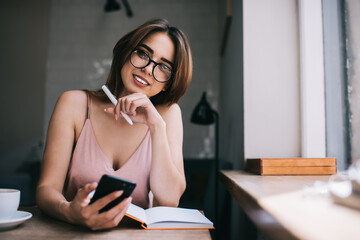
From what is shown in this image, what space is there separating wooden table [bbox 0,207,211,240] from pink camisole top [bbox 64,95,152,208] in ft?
1.27

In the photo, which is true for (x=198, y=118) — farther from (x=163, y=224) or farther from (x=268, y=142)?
Answer: (x=163, y=224)

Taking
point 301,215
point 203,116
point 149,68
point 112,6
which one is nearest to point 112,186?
point 301,215

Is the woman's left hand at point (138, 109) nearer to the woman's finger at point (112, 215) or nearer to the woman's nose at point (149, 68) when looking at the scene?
the woman's nose at point (149, 68)

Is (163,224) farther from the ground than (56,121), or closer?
closer

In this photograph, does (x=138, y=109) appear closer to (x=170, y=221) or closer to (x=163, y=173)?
(x=163, y=173)

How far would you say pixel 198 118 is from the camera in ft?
6.85

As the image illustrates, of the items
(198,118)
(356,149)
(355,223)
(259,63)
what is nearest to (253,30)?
(259,63)

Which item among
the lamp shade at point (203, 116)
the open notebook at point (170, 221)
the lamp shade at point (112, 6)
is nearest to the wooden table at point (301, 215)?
the open notebook at point (170, 221)

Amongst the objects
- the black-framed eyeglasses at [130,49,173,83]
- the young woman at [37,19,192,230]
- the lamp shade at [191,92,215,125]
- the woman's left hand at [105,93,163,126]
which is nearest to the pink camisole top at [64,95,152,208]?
the young woman at [37,19,192,230]

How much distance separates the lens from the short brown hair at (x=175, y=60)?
1177 mm

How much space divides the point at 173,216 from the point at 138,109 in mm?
500

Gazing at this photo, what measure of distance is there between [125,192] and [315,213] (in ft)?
1.20

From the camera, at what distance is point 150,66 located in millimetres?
1128

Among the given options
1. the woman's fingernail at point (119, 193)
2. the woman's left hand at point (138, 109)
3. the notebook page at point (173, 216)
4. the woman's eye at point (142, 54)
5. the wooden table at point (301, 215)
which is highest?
the woman's eye at point (142, 54)
